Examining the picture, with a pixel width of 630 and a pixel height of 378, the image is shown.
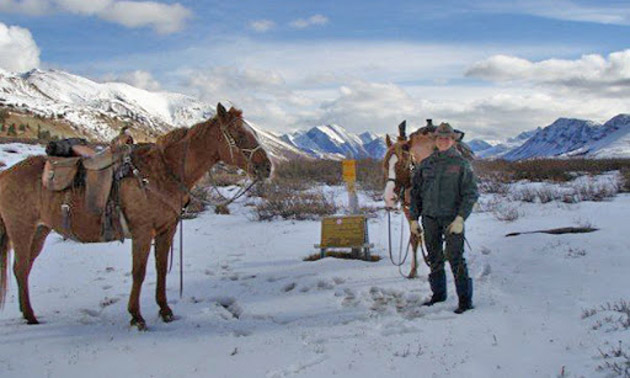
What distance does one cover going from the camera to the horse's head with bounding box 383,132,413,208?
23.8 feet

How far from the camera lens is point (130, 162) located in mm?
5605

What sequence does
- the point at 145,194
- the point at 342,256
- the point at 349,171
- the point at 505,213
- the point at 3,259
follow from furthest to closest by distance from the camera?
the point at 505,213
the point at 349,171
the point at 342,256
the point at 3,259
the point at 145,194

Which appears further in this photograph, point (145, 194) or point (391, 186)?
point (391, 186)

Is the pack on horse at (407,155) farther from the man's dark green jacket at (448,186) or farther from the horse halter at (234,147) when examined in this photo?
the horse halter at (234,147)

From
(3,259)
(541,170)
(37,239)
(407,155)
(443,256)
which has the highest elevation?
(541,170)

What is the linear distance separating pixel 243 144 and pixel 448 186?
2.39 metres

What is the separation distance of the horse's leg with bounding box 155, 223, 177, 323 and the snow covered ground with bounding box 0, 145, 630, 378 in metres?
0.16

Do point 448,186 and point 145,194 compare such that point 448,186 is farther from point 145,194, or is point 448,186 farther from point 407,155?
point 145,194

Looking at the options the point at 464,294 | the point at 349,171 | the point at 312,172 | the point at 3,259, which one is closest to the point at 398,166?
the point at 464,294

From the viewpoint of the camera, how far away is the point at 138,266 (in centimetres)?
550

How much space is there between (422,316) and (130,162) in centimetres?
368

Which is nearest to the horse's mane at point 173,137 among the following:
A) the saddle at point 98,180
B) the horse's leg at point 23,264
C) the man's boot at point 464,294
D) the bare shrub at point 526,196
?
the saddle at point 98,180

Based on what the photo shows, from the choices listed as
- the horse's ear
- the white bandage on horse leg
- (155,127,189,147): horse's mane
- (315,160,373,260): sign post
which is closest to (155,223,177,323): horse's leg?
(155,127,189,147): horse's mane

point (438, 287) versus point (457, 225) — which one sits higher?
point (457, 225)
